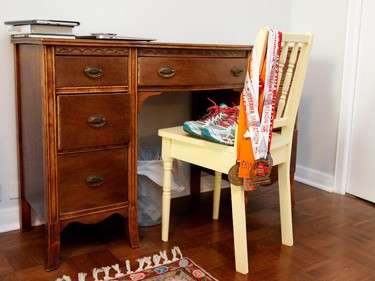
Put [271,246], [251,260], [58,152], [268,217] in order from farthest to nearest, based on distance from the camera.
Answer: [268,217]
[271,246]
[251,260]
[58,152]

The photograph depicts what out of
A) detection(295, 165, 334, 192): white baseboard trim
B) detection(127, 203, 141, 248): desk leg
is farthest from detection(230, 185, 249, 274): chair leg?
detection(295, 165, 334, 192): white baseboard trim

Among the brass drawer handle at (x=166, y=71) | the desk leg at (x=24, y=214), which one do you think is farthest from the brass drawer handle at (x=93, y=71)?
the desk leg at (x=24, y=214)

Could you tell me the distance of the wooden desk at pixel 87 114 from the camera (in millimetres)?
1729

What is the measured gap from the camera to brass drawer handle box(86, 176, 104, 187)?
1853 mm

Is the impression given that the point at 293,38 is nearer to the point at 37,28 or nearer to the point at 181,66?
the point at 181,66

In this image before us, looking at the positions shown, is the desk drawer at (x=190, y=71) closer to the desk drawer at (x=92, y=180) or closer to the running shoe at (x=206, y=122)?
the running shoe at (x=206, y=122)

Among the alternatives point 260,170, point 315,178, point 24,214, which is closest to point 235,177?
point 260,170

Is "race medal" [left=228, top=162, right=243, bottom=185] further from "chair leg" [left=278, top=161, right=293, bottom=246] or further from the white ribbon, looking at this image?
"chair leg" [left=278, top=161, right=293, bottom=246]

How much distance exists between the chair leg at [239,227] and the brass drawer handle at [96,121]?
0.55 meters

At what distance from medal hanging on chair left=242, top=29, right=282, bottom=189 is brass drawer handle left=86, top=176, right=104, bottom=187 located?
0.57 metres

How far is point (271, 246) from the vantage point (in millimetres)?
2076

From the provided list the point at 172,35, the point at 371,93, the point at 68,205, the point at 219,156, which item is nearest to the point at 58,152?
the point at 68,205

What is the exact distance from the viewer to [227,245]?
6.81 feet

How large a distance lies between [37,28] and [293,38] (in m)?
0.96
